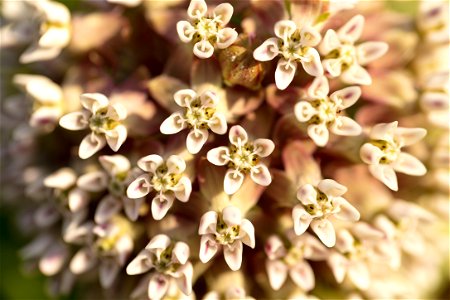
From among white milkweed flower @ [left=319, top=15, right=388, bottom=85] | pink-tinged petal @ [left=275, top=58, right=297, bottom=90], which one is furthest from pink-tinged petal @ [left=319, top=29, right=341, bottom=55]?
pink-tinged petal @ [left=275, top=58, right=297, bottom=90]

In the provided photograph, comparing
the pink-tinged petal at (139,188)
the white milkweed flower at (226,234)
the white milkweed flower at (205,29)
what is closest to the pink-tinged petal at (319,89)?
the white milkweed flower at (205,29)

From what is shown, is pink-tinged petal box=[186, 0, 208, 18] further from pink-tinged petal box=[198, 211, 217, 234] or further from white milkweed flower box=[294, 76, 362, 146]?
pink-tinged petal box=[198, 211, 217, 234]

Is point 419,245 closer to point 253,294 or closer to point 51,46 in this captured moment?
point 253,294

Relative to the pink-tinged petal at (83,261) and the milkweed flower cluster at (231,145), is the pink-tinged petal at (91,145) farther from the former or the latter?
the pink-tinged petal at (83,261)

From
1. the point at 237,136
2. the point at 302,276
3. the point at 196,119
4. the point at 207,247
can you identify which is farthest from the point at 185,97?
the point at 302,276

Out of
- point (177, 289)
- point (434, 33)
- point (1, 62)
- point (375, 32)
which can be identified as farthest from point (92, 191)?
point (434, 33)

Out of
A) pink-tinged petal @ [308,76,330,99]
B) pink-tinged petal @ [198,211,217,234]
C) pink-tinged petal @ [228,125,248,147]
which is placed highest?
pink-tinged petal @ [308,76,330,99]

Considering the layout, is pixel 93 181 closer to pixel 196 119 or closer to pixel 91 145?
pixel 91 145
